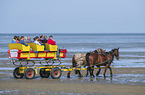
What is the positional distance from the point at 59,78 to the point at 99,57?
252 centimetres

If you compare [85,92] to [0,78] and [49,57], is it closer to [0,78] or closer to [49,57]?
[49,57]

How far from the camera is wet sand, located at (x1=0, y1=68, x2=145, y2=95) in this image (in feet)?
45.5

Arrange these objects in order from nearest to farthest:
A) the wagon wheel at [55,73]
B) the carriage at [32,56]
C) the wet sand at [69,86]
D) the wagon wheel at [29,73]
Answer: the wet sand at [69,86] → the carriage at [32,56] → the wagon wheel at [29,73] → the wagon wheel at [55,73]

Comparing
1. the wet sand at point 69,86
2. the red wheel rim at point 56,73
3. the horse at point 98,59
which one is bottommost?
the wet sand at point 69,86

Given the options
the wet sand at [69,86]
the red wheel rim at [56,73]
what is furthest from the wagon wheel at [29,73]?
the red wheel rim at [56,73]

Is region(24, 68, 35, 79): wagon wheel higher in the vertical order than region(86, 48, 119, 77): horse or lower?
lower

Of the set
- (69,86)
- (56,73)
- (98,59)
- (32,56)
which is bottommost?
(69,86)

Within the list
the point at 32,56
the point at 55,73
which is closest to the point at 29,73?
the point at 32,56

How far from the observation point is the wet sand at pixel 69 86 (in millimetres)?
13859

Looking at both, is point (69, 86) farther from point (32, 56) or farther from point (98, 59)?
point (98, 59)

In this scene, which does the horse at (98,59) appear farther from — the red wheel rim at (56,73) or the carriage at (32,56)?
the red wheel rim at (56,73)

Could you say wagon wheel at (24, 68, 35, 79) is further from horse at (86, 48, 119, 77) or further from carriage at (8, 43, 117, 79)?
horse at (86, 48, 119, 77)

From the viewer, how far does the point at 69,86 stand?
15.6 metres

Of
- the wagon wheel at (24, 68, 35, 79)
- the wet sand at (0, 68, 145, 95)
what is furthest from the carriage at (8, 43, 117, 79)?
the wet sand at (0, 68, 145, 95)
